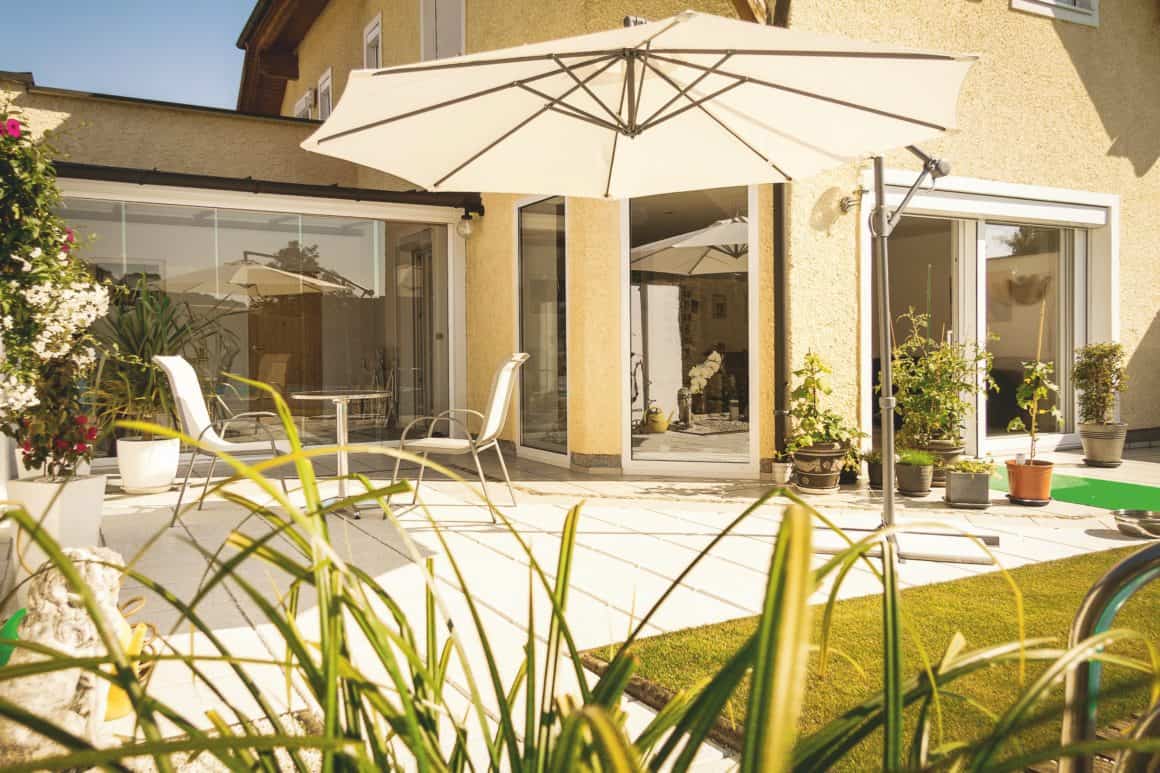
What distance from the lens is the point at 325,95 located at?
13.0 m

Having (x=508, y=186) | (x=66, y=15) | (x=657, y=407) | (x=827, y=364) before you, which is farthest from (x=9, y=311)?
(x=66, y=15)

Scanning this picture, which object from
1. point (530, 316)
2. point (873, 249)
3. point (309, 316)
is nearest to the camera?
point (873, 249)

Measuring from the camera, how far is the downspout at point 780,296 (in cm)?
659

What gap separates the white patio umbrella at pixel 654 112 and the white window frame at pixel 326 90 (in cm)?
992

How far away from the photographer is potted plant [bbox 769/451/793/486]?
6410 millimetres

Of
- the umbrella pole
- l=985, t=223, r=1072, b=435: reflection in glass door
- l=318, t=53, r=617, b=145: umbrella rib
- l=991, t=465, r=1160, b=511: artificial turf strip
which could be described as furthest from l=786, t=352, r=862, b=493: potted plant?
l=318, t=53, r=617, b=145: umbrella rib

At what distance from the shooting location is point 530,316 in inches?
322

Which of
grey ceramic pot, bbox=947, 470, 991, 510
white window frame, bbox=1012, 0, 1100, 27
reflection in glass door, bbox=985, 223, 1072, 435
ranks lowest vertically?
grey ceramic pot, bbox=947, 470, 991, 510

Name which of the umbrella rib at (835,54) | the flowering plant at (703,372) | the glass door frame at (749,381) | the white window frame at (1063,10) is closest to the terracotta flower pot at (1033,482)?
the glass door frame at (749,381)

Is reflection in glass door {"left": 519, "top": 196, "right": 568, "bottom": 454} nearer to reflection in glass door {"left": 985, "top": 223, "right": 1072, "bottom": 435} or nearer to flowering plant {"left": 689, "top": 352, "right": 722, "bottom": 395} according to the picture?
flowering plant {"left": 689, "top": 352, "right": 722, "bottom": 395}

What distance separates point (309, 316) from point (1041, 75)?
25.6 feet

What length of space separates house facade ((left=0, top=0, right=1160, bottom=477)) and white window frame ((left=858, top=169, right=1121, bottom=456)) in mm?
26

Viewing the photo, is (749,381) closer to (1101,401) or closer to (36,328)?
(1101,401)

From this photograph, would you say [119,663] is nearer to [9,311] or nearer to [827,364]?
[9,311]
